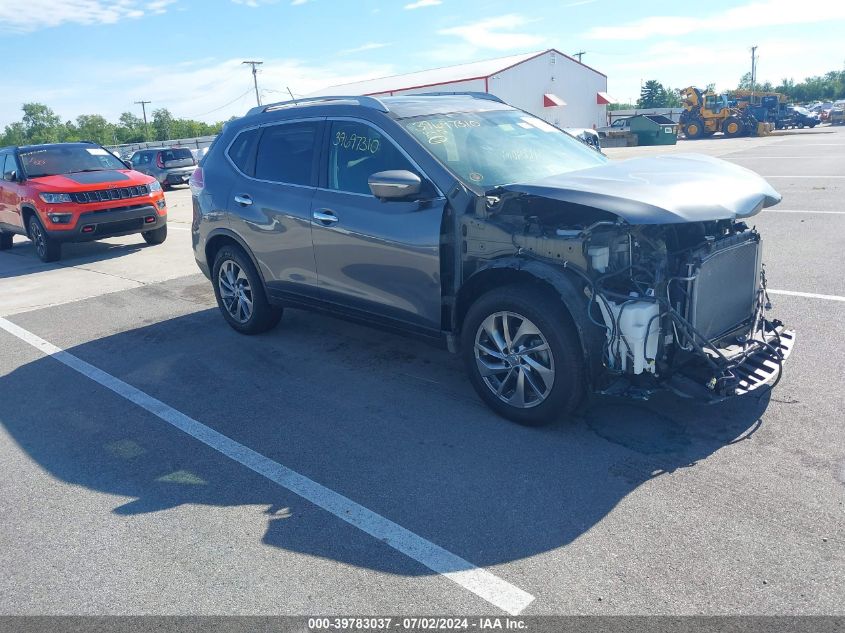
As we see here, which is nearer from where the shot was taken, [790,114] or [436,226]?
[436,226]

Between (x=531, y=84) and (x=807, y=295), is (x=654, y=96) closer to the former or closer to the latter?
(x=531, y=84)

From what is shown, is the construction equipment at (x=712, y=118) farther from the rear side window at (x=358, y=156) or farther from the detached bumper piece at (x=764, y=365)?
the rear side window at (x=358, y=156)

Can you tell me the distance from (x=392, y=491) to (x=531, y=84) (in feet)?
158

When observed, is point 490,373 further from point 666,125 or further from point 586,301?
point 666,125

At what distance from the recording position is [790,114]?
4347cm

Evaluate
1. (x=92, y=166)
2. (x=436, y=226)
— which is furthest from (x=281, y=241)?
(x=92, y=166)

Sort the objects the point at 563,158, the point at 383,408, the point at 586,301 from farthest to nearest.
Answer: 1. the point at 563,158
2. the point at 383,408
3. the point at 586,301

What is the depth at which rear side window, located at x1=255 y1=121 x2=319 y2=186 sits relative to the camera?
5.47 meters

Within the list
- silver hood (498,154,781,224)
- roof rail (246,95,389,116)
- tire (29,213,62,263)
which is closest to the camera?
silver hood (498,154,781,224)

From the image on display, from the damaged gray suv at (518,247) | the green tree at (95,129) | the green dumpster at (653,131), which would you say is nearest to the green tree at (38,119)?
the green tree at (95,129)

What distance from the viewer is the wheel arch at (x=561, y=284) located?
3910 millimetres

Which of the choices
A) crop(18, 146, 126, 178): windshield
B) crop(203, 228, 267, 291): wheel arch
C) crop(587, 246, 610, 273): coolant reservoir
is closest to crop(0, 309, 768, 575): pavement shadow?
crop(203, 228, 267, 291): wheel arch

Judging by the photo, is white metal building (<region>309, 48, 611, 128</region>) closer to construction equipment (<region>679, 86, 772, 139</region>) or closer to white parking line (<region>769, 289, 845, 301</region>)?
construction equipment (<region>679, 86, 772, 139</region>)

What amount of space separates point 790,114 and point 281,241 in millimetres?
46190
